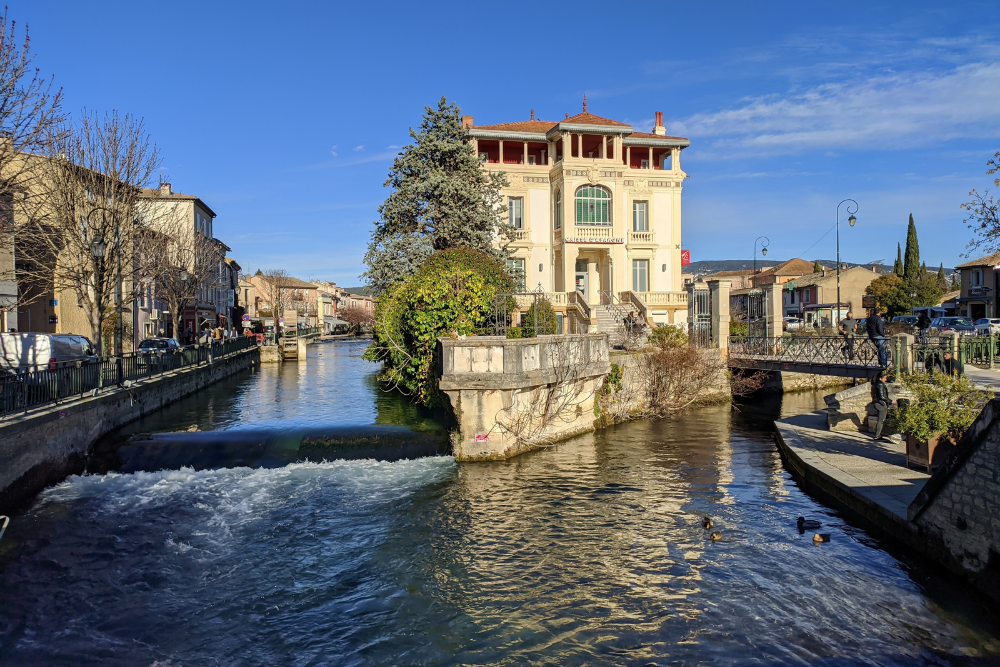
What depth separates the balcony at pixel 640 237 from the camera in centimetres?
3838

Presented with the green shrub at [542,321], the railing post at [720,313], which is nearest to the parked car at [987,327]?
the railing post at [720,313]

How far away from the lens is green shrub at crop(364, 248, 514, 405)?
1923 cm

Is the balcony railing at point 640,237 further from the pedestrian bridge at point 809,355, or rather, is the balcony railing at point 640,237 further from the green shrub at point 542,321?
the green shrub at point 542,321

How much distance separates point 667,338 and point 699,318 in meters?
9.35

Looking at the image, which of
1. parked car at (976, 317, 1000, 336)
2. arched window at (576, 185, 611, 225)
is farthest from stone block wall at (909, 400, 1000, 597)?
arched window at (576, 185, 611, 225)

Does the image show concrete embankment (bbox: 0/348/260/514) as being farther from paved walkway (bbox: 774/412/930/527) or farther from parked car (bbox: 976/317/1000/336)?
parked car (bbox: 976/317/1000/336)

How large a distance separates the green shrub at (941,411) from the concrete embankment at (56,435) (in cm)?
1707

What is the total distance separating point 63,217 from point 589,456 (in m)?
20.2

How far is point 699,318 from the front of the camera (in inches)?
1385

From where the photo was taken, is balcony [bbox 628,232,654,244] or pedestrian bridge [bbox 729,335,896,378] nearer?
pedestrian bridge [bbox 729,335,896,378]

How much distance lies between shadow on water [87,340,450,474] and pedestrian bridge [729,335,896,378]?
41.9 ft

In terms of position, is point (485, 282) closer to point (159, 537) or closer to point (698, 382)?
point (698, 382)

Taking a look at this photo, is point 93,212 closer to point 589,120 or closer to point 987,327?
point 589,120

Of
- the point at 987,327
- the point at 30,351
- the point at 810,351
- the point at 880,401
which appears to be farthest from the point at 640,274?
the point at 30,351
